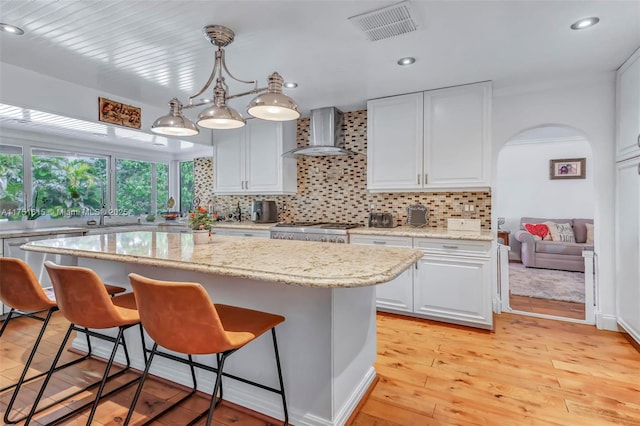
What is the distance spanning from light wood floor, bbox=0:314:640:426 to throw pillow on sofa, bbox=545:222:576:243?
3.11 m

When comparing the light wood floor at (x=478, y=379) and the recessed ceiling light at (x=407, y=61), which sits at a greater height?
the recessed ceiling light at (x=407, y=61)

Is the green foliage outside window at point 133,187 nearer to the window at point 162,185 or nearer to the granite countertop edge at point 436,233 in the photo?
the window at point 162,185

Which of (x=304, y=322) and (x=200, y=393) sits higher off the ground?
(x=304, y=322)

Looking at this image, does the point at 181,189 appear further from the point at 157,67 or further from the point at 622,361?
the point at 622,361

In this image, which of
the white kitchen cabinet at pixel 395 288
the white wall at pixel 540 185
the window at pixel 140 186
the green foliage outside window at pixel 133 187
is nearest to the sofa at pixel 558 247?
the white wall at pixel 540 185

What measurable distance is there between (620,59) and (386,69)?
186 cm

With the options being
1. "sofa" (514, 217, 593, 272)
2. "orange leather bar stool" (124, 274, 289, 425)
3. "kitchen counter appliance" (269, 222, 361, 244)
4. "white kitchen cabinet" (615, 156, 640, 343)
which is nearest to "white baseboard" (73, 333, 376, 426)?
"orange leather bar stool" (124, 274, 289, 425)

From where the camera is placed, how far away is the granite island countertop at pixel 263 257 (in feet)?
4.08

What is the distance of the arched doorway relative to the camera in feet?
16.6

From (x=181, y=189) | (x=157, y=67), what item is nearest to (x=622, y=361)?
(x=157, y=67)

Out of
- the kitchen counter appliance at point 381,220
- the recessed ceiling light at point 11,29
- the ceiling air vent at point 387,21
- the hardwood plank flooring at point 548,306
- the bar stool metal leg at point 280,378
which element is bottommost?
the hardwood plank flooring at point 548,306

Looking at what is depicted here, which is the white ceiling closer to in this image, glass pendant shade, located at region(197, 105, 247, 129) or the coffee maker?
glass pendant shade, located at region(197, 105, 247, 129)

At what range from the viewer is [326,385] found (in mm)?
1595

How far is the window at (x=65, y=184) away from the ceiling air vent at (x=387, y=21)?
445 cm
